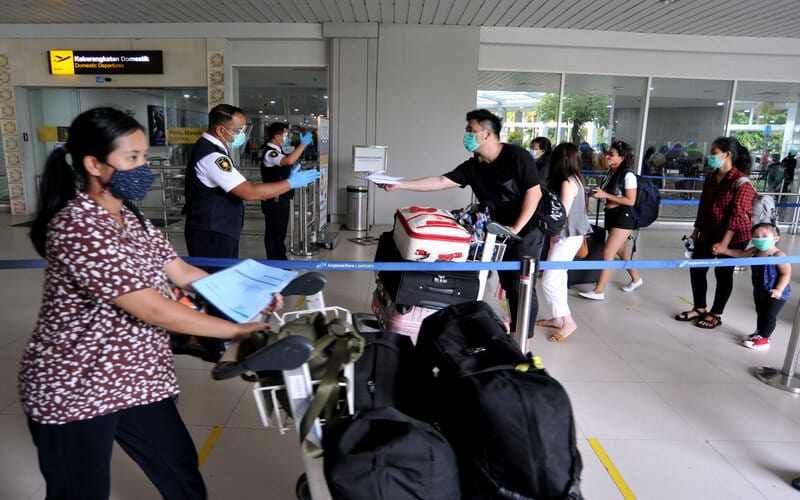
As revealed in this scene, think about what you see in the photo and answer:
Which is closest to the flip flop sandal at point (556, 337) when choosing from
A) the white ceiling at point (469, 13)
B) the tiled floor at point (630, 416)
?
the tiled floor at point (630, 416)

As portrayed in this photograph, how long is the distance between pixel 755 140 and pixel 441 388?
11.1 meters

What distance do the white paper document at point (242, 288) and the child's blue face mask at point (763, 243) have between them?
3.59 m

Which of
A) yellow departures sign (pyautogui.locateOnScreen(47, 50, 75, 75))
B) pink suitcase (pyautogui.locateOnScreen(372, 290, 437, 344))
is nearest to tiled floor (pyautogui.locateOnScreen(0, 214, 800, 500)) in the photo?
pink suitcase (pyautogui.locateOnScreen(372, 290, 437, 344))

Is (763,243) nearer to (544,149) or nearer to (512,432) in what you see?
(544,149)

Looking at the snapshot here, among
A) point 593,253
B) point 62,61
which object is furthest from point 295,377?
point 62,61

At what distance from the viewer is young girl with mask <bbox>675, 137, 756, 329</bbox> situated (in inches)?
157

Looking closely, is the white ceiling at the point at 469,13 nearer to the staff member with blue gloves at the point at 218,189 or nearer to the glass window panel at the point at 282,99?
the glass window panel at the point at 282,99

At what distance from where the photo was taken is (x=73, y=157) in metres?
1.35

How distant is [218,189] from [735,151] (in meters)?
3.97

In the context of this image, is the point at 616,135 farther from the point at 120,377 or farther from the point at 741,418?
the point at 120,377

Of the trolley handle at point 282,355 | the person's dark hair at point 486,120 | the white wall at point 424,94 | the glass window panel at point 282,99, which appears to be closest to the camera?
the trolley handle at point 282,355

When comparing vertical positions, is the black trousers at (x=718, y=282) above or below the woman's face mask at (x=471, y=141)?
below

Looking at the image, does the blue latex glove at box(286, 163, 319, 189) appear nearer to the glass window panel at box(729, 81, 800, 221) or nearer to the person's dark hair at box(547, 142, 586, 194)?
the person's dark hair at box(547, 142, 586, 194)

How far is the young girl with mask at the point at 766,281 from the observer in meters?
3.74
